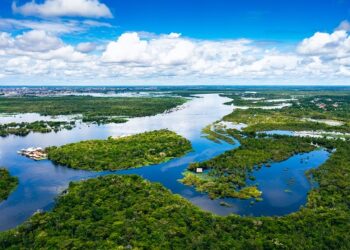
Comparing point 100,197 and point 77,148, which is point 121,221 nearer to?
point 100,197

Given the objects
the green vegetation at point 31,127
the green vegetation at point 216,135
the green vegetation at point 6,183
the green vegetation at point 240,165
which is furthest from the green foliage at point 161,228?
the green vegetation at point 31,127

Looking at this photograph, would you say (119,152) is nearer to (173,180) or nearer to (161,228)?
(173,180)

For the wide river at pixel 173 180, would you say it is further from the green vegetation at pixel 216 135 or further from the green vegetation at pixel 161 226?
Answer: the green vegetation at pixel 161 226

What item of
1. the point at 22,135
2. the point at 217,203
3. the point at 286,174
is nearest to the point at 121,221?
the point at 217,203

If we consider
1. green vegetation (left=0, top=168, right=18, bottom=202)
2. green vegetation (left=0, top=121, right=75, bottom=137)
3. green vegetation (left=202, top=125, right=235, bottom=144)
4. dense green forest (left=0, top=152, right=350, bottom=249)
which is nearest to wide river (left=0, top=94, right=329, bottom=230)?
green vegetation (left=0, top=168, right=18, bottom=202)

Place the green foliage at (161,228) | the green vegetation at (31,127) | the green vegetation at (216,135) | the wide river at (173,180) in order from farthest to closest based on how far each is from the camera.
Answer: the green vegetation at (31,127) < the green vegetation at (216,135) < the wide river at (173,180) < the green foliage at (161,228)

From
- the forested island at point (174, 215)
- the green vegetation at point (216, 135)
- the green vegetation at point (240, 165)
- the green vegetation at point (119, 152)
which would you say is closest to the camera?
the forested island at point (174, 215)
